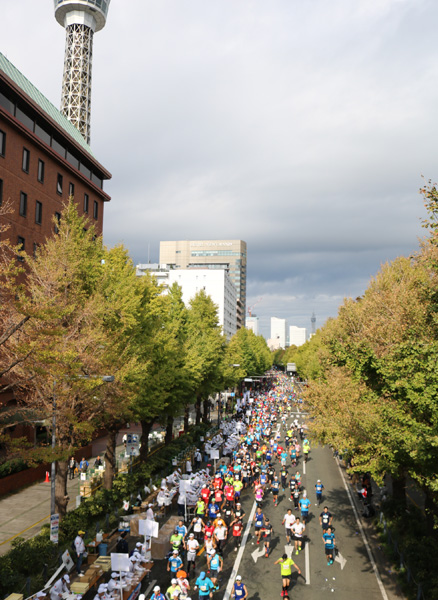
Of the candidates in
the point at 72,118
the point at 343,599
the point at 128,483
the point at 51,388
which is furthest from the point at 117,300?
the point at 72,118

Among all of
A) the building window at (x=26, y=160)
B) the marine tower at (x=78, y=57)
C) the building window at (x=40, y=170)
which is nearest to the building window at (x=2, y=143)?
the building window at (x=26, y=160)

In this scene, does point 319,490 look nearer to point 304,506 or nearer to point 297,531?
point 304,506

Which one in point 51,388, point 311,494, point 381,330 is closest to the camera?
point 51,388

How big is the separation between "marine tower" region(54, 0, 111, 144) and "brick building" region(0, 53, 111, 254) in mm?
54277

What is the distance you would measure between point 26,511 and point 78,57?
314 ft

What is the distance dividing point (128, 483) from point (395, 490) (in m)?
13.7

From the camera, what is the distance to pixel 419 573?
14742 millimetres

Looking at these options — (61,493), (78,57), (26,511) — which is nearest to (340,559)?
(61,493)

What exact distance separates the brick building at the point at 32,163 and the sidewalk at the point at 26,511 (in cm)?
1604

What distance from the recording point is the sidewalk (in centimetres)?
2020

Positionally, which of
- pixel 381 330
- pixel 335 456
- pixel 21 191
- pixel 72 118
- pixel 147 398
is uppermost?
pixel 72 118

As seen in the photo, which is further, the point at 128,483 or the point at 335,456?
the point at 335,456

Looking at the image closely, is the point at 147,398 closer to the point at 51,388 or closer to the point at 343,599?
the point at 51,388

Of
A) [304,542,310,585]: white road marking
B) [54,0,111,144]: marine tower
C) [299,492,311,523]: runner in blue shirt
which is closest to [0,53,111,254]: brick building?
[299,492,311,523]: runner in blue shirt
